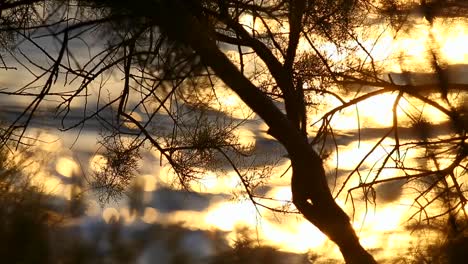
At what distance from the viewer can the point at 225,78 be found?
275cm

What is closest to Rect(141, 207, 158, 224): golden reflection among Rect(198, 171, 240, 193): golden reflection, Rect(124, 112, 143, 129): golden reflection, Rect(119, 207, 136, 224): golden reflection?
Rect(119, 207, 136, 224): golden reflection

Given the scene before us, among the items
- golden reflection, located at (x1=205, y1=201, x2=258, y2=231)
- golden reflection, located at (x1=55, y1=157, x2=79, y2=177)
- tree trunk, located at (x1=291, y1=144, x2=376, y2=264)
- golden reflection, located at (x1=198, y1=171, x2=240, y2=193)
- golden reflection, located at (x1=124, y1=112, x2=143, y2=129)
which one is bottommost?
tree trunk, located at (x1=291, y1=144, x2=376, y2=264)

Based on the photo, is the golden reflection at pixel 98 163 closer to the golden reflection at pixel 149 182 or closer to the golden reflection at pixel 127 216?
the golden reflection at pixel 149 182

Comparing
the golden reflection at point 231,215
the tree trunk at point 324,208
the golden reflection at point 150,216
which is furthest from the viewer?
the golden reflection at point 150,216

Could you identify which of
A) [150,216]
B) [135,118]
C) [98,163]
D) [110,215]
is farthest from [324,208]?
[150,216]

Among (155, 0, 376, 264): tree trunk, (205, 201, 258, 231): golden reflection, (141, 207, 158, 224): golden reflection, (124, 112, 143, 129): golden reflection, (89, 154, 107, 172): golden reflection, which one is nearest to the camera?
(155, 0, 376, 264): tree trunk

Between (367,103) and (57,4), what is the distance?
1.79 metres

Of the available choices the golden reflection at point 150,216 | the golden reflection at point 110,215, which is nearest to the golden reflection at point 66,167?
the golden reflection at point 110,215

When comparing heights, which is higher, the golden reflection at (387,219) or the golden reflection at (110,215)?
the golden reflection at (110,215)

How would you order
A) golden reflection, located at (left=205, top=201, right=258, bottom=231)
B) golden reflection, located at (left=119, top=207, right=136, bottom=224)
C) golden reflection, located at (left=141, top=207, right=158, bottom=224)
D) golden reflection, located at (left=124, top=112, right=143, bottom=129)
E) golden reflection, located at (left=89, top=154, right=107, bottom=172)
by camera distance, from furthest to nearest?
golden reflection, located at (left=141, top=207, right=158, bottom=224) < golden reflection, located at (left=119, top=207, right=136, bottom=224) < golden reflection, located at (left=205, top=201, right=258, bottom=231) < golden reflection, located at (left=89, top=154, right=107, bottom=172) < golden reflection, located at (left=124, top=112, right=143, bottom=129)

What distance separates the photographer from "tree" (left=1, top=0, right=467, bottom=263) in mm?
2807

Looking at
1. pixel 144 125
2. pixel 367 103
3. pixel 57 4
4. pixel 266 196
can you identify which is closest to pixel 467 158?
pixel 367 103

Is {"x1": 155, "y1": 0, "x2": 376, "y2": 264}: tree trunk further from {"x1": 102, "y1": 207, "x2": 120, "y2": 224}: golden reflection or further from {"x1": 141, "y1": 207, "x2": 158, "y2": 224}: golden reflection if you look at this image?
{"x1": 141, "y1": 207, "x2": 158, "y2": 224}: golden reflection

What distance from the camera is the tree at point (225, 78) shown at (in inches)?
110
